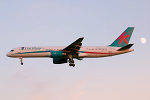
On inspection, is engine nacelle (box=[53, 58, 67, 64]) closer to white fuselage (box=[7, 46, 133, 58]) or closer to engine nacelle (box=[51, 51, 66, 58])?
white fuselage (box=[7, 46, 133, 58])

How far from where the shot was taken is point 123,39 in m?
51.8


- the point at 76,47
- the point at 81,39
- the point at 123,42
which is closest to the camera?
the point at 81,39

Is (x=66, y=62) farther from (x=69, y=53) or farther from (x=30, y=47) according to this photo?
(x=30, y=47)

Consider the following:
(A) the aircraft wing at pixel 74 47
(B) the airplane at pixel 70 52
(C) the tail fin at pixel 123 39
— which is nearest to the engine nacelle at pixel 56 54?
(B) the airplane at pixel 70 52

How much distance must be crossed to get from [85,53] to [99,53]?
9.56 ft

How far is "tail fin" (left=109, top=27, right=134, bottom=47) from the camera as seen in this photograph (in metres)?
51.2

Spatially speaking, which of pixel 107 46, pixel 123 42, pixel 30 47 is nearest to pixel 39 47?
pixel 30 47

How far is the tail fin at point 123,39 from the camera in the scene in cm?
5122

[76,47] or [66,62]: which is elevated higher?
[76,47]

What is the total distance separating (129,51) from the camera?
157ft

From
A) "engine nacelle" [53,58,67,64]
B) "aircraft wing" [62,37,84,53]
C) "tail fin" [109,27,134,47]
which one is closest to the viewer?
"aircraft wing" [62,37,84,53]

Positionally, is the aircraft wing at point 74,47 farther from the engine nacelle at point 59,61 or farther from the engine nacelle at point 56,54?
the engine nacelle at point 59,61

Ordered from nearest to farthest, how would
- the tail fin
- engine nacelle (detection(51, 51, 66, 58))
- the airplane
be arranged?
engine nacelle (detection(51, 51, 66, 58)) → the airplane → the tail fin

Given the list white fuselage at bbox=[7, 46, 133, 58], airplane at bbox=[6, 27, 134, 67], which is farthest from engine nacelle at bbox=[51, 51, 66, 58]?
white fuselage at bbox=[7, 46, 133, 58]
